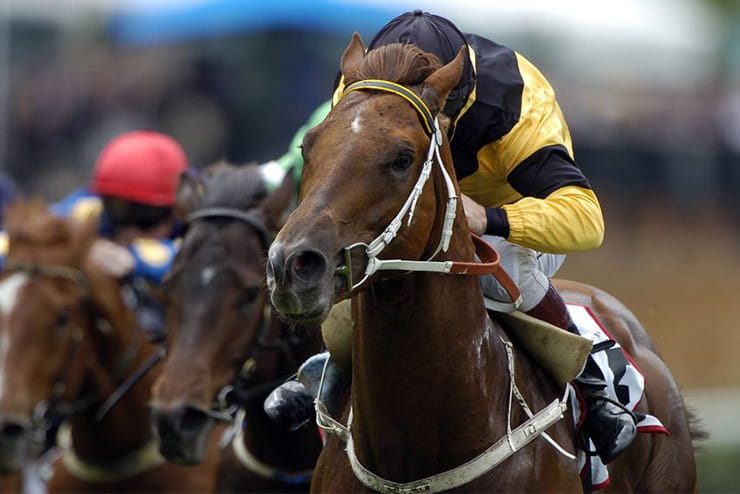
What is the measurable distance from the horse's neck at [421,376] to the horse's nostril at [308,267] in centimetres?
38

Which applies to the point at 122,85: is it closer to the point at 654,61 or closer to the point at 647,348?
the point at 654,61

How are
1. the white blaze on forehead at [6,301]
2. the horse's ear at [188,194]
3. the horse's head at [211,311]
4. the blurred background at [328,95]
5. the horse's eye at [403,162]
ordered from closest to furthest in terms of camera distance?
the horse's eye at [403,162] → the horse's head at [211,311] → the horse's ear at [188,194] → the white blaze on forehead at [6,301] → the blurred background at [328,95]

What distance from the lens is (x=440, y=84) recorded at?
153 inches

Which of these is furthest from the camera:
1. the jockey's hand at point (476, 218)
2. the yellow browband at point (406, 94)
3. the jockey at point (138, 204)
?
the jockey at point (138, 204)

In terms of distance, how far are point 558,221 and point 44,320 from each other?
3068 millimetres

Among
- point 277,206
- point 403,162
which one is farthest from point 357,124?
point 277,206

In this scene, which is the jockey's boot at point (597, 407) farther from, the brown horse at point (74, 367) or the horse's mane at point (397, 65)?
the brown horse at point (74, 367)

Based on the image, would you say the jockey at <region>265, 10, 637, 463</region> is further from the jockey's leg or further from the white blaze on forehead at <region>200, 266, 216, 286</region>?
the white blaze on forehead at <region>200, 266, 216, 286</region>

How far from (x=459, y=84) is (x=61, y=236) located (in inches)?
125

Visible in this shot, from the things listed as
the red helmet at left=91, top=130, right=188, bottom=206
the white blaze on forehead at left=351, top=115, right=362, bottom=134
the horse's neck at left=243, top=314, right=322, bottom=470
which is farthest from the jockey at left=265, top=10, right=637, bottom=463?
the red helmet at left=91, top=130, right=188, bottom=206

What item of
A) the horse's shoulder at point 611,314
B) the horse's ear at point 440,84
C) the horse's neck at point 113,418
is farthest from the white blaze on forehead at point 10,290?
the horse's ear at point 440,84

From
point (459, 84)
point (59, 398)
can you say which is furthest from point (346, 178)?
point (59, 398)

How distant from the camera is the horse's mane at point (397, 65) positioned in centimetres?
387

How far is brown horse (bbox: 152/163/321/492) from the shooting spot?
216 inches
